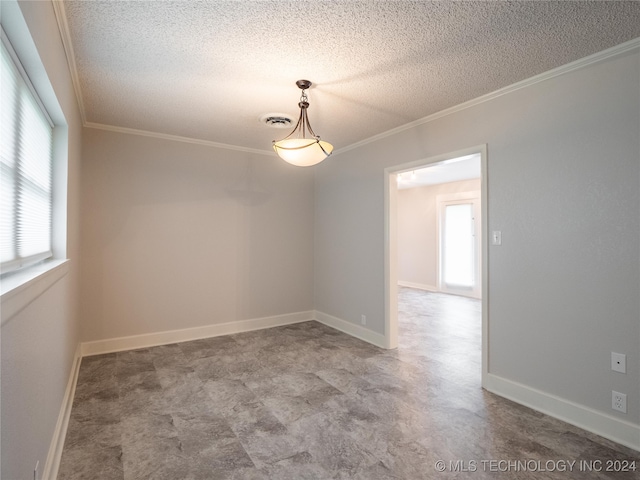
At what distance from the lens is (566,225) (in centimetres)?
238

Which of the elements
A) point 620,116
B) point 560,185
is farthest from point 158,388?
point 620,116

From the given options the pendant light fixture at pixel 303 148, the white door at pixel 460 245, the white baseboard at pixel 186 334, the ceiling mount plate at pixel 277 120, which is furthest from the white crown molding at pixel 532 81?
the white door at pixel 460 245

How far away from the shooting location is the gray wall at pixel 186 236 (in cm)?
371

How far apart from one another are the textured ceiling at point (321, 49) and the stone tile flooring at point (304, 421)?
8.25 feet

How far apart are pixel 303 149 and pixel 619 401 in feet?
8.82

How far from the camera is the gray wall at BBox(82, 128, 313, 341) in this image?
12.2ft

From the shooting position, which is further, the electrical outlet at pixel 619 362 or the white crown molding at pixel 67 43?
the electrical outlet at pixel 619 362

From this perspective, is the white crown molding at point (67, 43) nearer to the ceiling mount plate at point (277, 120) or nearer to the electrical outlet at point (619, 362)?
the ceiling mount plate at point (277, 120)

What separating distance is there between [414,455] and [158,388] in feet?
6.98

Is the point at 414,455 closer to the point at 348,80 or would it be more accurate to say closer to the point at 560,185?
the point at 560,185

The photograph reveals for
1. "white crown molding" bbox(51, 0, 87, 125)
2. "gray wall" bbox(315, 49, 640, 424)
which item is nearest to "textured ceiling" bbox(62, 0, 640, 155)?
"white crown molding" bbox(51, 0, 87, 125)

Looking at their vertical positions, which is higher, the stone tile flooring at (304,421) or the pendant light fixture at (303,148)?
the pendant light fixture at (303,148)

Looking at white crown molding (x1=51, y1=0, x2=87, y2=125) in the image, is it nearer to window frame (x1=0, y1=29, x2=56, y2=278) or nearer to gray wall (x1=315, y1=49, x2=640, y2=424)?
window frame (x1=0, y1=29, x2=56, y2=278)

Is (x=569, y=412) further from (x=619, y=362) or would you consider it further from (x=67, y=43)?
(x=67, y=43)
